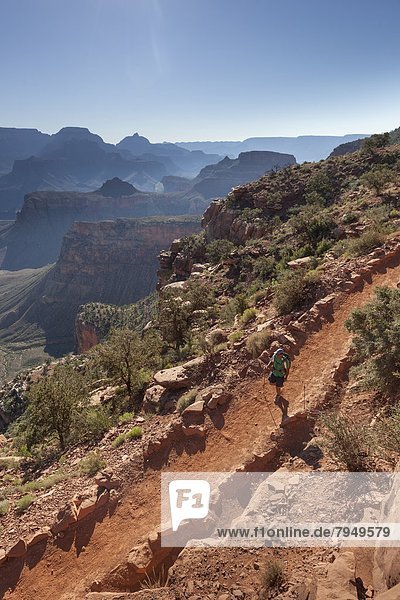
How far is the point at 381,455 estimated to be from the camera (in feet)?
18.8

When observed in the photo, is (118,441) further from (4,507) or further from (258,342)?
(258,342)

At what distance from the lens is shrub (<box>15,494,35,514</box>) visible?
8.66m

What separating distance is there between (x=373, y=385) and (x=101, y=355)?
1058 cm

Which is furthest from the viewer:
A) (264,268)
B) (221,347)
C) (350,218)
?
(264,268)

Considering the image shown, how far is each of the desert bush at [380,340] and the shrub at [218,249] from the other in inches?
1005

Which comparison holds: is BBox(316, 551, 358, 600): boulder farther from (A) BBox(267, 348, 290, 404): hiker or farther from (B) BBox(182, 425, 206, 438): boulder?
(A) BBox(267, 348, 290, 404): hiker

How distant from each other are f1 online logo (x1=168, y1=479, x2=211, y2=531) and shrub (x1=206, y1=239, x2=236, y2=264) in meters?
27.7

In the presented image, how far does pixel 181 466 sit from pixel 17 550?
3.70m

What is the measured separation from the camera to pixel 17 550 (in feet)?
24.5

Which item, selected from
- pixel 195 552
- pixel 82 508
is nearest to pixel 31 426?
pixel 82 508

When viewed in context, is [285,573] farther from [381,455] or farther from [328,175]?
[328,175]
